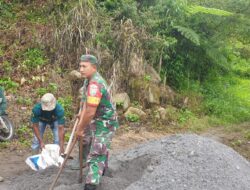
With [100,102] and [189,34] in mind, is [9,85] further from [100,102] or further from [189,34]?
[100,102]

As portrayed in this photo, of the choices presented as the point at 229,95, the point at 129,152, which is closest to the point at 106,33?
the point at 229,95

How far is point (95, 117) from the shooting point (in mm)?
5363

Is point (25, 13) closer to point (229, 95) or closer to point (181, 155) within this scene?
point (229, 95)

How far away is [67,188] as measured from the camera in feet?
17.6

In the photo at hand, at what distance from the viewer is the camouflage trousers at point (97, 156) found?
5.23 m

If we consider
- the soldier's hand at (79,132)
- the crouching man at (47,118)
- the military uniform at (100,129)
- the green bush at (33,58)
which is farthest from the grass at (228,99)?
the soldier's hand at (79,132)

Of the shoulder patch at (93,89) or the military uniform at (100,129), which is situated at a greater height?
the shoulder patch at (93,89)

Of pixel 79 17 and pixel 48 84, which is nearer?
pixel 48 84

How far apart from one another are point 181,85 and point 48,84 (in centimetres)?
339

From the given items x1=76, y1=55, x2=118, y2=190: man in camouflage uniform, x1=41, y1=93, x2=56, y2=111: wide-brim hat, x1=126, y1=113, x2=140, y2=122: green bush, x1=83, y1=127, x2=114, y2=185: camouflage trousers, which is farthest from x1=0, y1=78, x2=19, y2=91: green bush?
x1=83, y1=127, x2=114, y2=185: camouflage trousers

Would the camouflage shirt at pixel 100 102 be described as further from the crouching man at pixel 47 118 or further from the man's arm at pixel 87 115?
the crouching man at pixel 47 118

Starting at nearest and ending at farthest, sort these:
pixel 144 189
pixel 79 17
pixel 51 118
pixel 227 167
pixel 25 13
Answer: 1. pixel 144 189
2. pixel 227 167
3. pixel 51 118
4. pixel 79 17
5. pixel 25 13

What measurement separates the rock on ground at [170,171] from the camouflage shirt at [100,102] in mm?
692

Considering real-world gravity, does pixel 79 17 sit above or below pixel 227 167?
above
